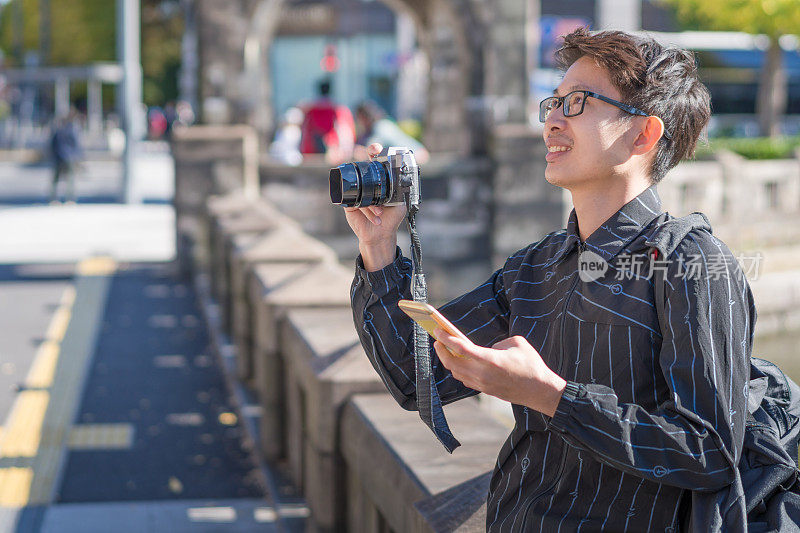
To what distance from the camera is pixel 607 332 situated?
1.90 metres

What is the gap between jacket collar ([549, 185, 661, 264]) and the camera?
1.98 m

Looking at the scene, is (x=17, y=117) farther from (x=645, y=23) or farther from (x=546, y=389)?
(x=546, y=389)

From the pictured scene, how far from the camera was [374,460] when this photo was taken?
3.21 meters

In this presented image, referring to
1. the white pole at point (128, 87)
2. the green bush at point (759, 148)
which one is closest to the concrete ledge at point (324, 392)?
the green bush at point (759, 148)

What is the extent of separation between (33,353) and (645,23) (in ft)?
123

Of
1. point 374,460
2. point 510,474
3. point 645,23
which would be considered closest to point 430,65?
point 374,460

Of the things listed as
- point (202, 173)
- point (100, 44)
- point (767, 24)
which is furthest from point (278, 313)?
point (100, 44)

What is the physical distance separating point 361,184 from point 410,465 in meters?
0.93

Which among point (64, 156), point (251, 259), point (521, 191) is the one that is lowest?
point (251, 259)

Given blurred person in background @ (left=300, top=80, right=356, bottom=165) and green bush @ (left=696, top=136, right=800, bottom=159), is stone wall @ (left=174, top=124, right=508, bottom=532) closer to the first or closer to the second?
blurred person in background @ (left=300, top=80, right=356, bottom=165)

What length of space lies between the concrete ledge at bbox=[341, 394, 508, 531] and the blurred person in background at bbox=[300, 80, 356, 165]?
946 centimetres

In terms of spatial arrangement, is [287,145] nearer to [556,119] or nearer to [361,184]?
[361,184]

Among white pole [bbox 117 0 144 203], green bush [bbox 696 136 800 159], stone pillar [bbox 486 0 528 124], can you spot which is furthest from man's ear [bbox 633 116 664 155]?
white pole [bbox 117 0 144 203]

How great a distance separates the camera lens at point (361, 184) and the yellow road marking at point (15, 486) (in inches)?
130
